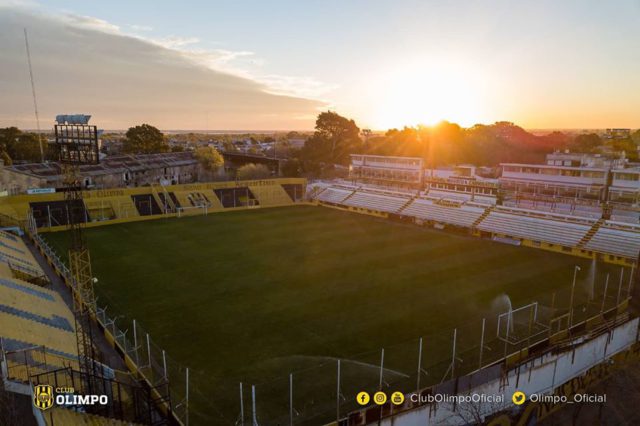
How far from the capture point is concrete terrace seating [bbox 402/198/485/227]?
119ft

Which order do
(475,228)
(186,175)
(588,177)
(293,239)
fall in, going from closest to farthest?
(293,239) → (475,228) → (588,177) → (186,175)

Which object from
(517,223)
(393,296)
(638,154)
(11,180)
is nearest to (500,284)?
(393,296)

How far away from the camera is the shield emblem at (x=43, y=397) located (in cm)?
1026

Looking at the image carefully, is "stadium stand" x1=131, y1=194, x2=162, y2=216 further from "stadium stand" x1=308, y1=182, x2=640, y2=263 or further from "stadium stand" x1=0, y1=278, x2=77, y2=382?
"stadium stand" x1=0, y1=278, x2=77, y2=382

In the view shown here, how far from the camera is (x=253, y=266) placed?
2547 cm

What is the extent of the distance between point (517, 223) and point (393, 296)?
17.5 metres

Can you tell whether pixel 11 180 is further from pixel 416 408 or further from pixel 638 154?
pixel 638 154

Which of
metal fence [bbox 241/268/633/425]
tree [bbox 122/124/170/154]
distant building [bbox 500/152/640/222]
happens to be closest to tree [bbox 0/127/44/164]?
tree [bbox 122/124/170/154]

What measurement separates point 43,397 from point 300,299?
1144 cm

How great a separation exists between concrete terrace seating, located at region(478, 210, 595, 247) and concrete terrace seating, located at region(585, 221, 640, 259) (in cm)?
97

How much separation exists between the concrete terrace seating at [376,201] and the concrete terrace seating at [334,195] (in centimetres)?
116

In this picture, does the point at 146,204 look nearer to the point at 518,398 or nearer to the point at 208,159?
the point at 208,159

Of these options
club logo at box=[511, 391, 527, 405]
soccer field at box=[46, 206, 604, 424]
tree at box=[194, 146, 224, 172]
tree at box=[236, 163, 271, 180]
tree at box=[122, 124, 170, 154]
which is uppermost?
tree at box=[122, 124, 170, 154]

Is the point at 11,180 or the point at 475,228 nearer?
the point at 475,228
